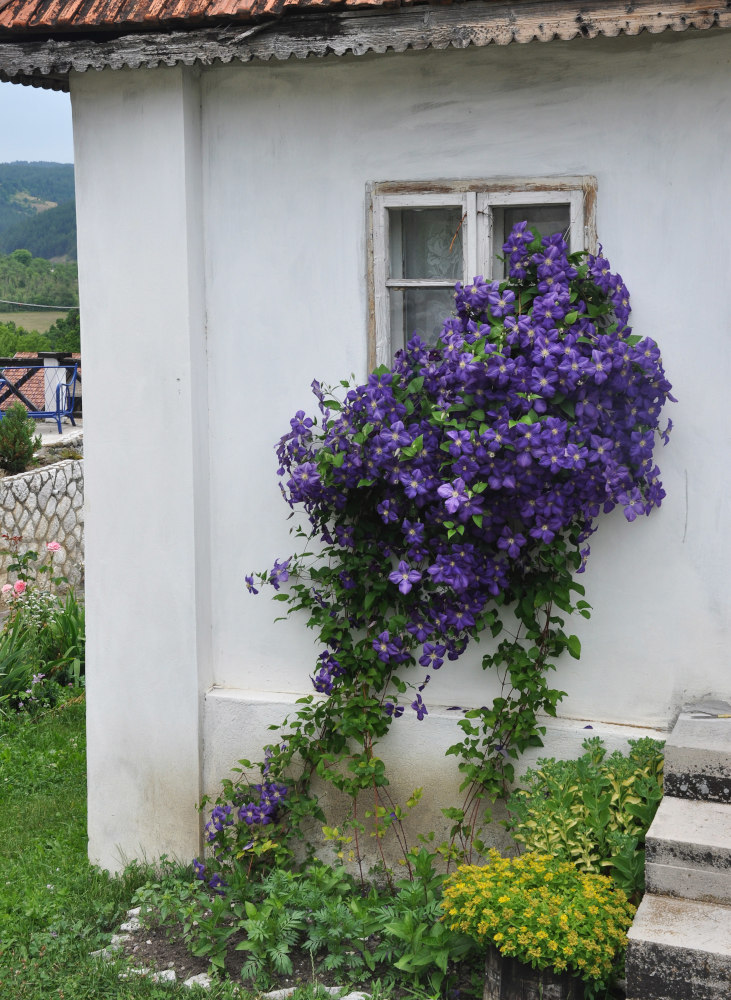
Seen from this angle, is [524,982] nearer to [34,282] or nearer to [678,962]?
[678,962]

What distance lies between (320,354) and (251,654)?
4.69 ft

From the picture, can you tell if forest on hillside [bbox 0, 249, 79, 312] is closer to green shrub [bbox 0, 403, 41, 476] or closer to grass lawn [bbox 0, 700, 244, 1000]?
→ green shrub [bbox 0, 403, 41, 476]

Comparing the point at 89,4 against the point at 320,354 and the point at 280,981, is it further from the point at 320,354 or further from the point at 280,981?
the point at 280,981

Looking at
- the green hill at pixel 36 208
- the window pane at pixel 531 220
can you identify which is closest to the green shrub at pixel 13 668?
the window pane at pixel 531 220

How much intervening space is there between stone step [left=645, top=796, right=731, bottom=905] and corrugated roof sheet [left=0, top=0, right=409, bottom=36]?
3.24 m

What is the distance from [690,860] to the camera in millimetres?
3596

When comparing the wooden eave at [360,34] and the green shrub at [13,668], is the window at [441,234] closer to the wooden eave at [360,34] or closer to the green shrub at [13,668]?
the wooden eave at [360,34]

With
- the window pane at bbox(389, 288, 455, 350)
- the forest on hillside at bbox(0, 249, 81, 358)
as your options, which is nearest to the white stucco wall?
the window pane at bbox(389, 288, 455, 350)

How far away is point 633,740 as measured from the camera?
429cm

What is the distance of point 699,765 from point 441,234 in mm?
2389

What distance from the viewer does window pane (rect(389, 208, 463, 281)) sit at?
4523 millimetres

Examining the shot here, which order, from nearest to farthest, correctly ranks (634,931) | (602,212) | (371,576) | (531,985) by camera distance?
(634,931) < (531,985) < (602,212) < (371,576)

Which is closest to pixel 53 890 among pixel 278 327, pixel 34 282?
pixel 278 327

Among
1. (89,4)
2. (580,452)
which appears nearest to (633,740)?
(580,452)
